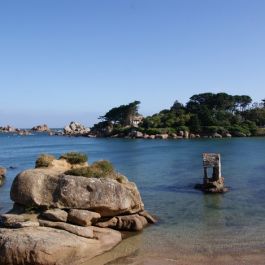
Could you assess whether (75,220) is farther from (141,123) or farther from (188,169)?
(141,123)

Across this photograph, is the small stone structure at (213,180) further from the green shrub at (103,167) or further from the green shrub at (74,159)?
the green shrub at (103,167)

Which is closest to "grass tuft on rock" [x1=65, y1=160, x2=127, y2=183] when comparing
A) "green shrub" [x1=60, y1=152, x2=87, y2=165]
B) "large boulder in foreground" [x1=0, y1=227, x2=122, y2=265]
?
"green shrub" [x1=60, y1=152, x2=87, y2=165]

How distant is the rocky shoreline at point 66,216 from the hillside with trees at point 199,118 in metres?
130

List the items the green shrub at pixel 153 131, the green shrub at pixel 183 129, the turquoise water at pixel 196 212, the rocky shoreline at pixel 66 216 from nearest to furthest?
the rocky shoreline at pixel 66 216, the turquoise water at pixel 196 212, the green shrub at pixel 183 129, the green shrub at pixel 153 131

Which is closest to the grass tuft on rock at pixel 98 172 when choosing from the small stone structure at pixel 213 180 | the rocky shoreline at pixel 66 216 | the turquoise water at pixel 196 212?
the rocky shoreline at pixel 66 216

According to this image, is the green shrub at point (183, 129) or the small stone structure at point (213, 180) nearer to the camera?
the small stone structure at point (213, 180)

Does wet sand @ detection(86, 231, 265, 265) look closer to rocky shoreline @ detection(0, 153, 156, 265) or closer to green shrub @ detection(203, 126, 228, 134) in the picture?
rocky shoreline @ detection(0, 153, 156, 265)

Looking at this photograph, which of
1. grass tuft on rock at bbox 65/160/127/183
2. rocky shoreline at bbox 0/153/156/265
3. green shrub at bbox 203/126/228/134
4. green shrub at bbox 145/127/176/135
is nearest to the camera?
rocky shoreline at bbox 0/153/156/265

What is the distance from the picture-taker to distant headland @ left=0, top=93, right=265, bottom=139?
158750mm

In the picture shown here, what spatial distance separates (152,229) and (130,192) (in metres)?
2.78

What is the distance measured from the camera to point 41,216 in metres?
25.4

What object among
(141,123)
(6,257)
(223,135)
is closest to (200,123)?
(223,135)

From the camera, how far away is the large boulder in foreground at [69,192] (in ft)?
86.7

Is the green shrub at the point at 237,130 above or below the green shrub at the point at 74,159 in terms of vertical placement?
above
